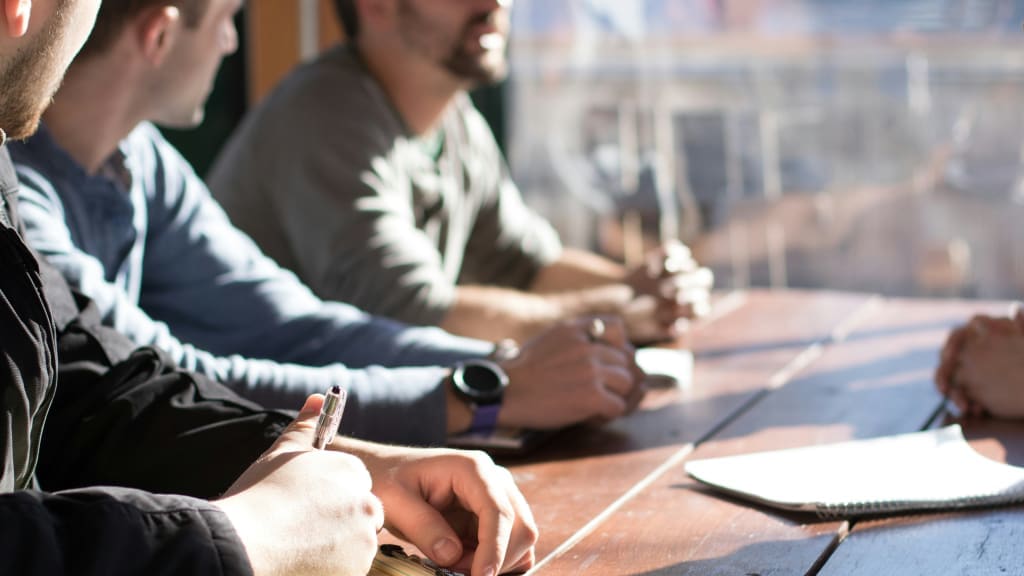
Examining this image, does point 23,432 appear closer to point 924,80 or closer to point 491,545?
point 491,545

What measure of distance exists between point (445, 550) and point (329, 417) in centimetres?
13

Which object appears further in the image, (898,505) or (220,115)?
(220,115)

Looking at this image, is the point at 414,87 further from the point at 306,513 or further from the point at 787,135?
the point at 787,135

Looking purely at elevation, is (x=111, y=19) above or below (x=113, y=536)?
above

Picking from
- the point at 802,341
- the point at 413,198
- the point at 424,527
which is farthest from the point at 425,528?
the point at 413,198

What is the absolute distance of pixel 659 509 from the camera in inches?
45.3

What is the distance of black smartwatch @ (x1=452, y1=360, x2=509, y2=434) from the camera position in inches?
55.6

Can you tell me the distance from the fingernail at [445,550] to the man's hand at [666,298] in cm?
109

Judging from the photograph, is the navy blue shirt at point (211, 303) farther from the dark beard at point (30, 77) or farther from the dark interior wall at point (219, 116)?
the dark interior wall at point (219, 116)

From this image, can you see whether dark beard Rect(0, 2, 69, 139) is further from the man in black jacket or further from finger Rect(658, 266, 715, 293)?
finger Rect(658, 266, 715, 293)

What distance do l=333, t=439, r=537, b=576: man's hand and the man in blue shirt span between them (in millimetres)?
358

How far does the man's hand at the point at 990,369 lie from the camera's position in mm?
1494

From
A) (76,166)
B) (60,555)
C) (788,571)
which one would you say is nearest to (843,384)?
(788,571)

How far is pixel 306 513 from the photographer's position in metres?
0.84
